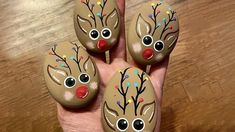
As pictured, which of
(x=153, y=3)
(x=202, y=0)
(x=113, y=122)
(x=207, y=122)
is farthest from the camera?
(x=202, y=0)

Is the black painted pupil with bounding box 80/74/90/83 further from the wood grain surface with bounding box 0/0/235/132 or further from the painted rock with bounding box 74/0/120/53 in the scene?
the wood grain surface with bounding box 0/0/235/132

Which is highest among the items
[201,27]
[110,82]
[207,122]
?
[110,82]

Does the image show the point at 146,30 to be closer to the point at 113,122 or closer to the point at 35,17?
the point at 113,122

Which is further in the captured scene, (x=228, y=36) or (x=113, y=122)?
(x=228, y=36)

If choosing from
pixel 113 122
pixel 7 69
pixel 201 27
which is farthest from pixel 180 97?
pixel 7 69

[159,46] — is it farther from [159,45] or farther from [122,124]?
[122,124]

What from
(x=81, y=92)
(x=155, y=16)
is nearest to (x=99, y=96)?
(x=81, y=92)

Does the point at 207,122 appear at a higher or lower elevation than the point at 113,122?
lower

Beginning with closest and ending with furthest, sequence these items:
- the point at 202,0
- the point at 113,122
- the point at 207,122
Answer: the point at 113,122
the point at 207,122
the point at 202,0

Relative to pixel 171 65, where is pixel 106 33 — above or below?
above
